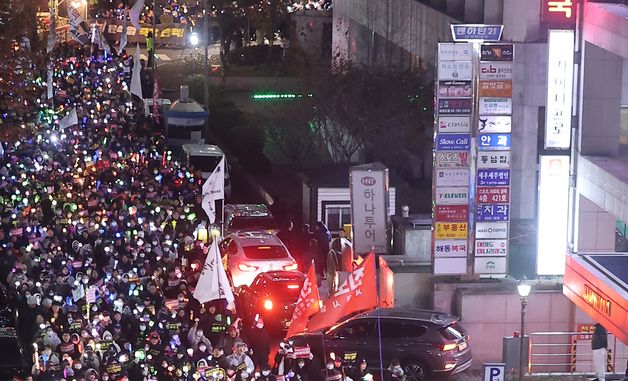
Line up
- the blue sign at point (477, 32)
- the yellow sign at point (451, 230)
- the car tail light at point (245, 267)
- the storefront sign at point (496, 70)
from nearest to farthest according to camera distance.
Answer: the storefront sign at point (496, 70), the blue sign at point (477, 32), the yellow sign at point (451, 230), the car tail light at point (245, 267)

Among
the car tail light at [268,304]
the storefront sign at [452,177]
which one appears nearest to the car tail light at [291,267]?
the car tail light at [268,304]

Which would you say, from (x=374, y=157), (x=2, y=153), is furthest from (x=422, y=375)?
(x=374, y=157)

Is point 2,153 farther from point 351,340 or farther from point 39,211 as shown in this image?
point 351,340

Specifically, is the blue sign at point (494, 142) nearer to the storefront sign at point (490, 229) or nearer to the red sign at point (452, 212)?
the red sign at point (452, 212)

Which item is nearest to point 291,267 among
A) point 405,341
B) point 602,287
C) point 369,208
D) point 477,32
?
point 369,208

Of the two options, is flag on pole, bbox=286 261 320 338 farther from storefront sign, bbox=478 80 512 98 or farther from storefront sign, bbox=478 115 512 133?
storefront sign, bbox=478 80 512 98

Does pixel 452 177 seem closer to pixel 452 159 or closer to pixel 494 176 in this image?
pixel 452 159
